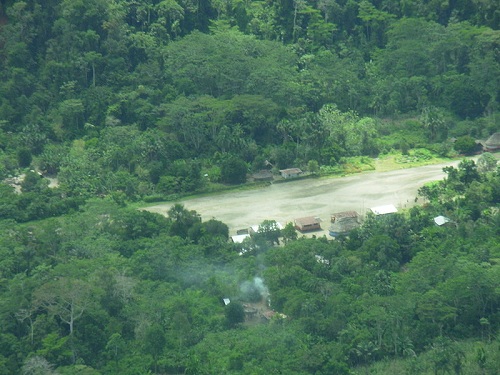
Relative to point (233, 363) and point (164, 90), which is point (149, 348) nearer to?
point (233, 363)

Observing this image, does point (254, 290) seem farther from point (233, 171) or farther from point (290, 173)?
point (290, 173)

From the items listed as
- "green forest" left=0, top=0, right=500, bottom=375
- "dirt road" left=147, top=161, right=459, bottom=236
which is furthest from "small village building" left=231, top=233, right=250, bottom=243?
"dirt road" left=147, top=161, right=459, bottom=236

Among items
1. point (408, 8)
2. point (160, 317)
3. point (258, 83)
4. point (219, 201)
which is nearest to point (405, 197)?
point (219, 201)

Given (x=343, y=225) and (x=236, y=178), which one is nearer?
(x=343, y=225)

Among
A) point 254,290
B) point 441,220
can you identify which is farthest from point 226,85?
point 254,290

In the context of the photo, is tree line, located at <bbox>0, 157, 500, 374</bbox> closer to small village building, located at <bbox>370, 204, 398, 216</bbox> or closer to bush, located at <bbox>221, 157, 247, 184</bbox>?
small village building, located at <bbox>370, 204, 398, 216</bbox>

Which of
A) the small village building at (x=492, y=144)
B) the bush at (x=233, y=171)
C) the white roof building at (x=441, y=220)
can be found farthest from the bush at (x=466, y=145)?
the bush at (x=233, y=171)

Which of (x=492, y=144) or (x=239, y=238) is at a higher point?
(x=492, y=144)
